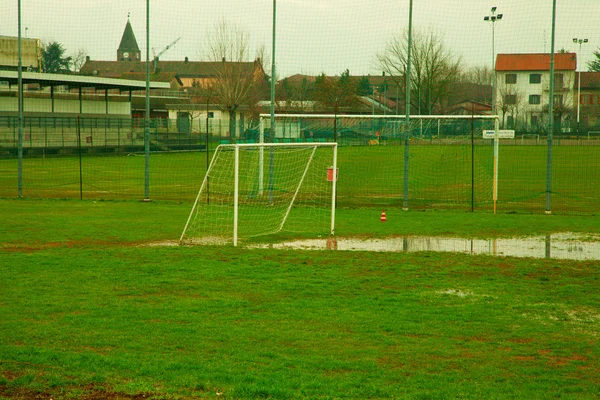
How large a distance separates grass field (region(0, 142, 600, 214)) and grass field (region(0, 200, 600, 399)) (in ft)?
33.6

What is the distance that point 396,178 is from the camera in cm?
Result: 3381

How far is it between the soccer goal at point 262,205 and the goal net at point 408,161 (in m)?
1.42

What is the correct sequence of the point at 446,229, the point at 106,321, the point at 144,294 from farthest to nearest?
the point at 446,229 → the point at 144,294 → the point at 106,321

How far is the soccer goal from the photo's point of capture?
1553 cm

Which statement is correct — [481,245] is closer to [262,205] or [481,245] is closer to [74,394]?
[262,205]

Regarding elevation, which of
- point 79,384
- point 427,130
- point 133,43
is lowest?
point 79,384

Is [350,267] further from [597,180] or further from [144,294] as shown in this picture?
[597,180]

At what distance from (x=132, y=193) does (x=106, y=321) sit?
18605 millimetres

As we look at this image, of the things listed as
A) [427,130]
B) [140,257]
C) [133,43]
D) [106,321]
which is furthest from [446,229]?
[133,43]

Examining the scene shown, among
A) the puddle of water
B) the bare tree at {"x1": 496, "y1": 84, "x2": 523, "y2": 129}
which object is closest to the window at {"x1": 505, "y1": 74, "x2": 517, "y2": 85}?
the bare tree at {"x1": 496, "y1": 84, "x2": 523, "y2": 129}

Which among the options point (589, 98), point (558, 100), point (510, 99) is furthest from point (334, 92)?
point (589, 98)

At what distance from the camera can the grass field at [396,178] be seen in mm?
24844

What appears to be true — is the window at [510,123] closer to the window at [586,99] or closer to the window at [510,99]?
the window at [510,99]

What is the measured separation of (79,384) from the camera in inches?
244
